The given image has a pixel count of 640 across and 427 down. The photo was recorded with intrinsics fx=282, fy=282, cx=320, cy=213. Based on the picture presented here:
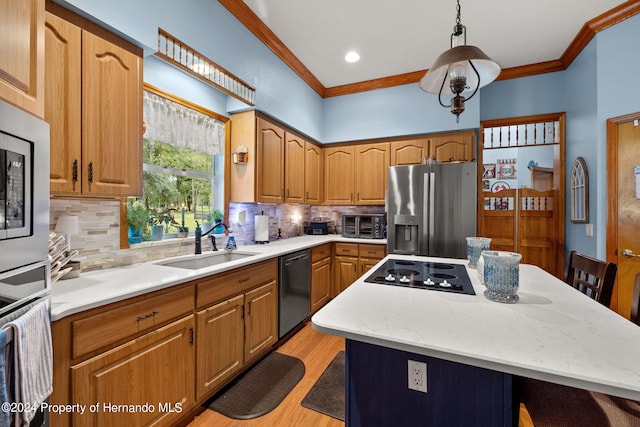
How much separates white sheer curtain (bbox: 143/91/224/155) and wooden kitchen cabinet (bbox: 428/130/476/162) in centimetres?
254

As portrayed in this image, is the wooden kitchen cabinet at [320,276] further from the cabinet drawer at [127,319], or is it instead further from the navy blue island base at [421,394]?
the navy blue island base at [421,394]

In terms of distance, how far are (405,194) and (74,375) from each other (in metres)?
3.06

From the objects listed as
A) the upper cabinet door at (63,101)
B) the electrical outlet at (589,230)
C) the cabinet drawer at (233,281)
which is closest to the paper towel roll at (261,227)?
the cabinet drawer at (233,281)

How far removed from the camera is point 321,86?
A: 3.92 meters

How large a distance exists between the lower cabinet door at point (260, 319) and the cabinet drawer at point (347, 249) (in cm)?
130

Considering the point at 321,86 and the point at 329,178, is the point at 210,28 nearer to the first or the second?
the point at 321,86

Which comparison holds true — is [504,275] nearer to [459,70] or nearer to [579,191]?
[459,70]

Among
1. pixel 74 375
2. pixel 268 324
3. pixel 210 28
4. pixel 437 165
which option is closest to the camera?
pixel 74 375

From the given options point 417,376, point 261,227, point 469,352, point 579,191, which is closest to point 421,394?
point 417,376

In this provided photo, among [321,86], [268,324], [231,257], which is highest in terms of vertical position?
[321,86]

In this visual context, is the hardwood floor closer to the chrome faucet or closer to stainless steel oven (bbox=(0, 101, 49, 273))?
the chrome faucet

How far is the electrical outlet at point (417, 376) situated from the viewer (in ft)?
3.02

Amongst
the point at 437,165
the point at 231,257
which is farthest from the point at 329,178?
the point at 231,257

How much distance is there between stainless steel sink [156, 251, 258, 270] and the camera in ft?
7.01
